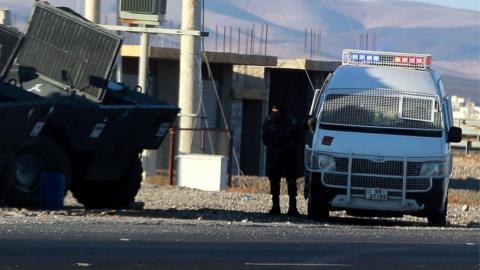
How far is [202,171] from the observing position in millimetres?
29234

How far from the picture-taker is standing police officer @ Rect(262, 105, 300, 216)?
67.3ft

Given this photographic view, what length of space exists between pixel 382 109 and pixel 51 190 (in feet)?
16.7

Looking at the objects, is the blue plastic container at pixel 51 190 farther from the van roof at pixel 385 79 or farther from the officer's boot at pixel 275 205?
the van roof at pixel 385 79

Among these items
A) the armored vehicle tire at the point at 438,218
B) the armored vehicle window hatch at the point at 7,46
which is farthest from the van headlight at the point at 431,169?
the armored vehicle window hatch at the point at 7,46

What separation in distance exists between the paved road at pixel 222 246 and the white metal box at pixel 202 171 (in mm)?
10659

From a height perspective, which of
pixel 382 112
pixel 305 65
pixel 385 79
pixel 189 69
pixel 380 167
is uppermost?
pixel 305 65

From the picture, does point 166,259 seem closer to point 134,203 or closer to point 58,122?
point 58,122

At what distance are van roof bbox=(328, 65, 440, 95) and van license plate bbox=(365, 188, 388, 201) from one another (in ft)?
5.95

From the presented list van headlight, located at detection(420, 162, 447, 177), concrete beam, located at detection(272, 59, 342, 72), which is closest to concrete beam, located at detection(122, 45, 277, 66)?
concrete beam, located at detection(272, 59, 342, 72)

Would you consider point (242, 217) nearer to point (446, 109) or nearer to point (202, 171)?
point (446, 109)

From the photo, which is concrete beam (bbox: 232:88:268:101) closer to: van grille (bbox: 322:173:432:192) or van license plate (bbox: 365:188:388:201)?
van grille (bbox: 322:173:432:192)

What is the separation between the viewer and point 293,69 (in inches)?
1722

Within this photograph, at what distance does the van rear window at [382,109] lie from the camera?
65.4ft

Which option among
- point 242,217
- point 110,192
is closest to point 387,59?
point 242,217
